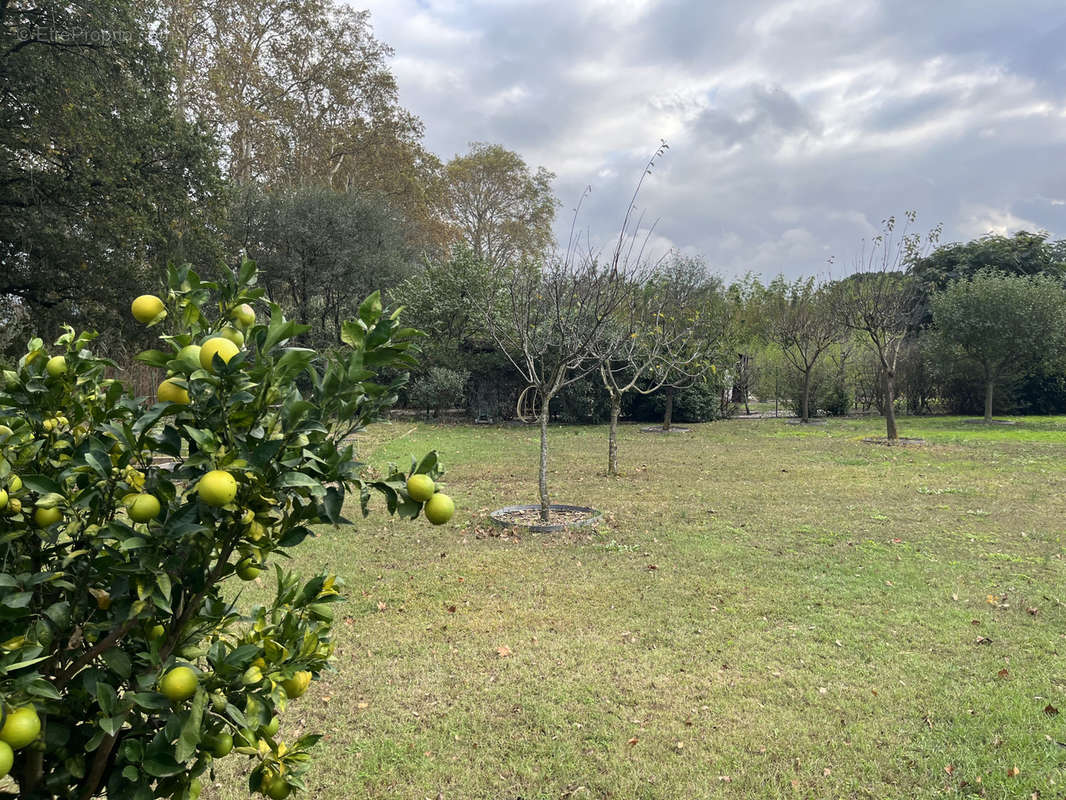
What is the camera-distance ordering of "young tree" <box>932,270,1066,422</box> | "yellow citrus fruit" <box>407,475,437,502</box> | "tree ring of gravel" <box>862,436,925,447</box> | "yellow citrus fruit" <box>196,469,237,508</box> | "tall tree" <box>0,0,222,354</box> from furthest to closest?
1. "young tree" <box>932,270,1066,422</box>
2. "tree ring of gravel" <box>862,436,925,447</box>
3. "tall tree" <box>0,0,222,354</box>
4. "yellow citrus fruit" <box>407,475,437,502</box>
5. "yellow citrus fruit" <box>196,469,237,508</box>

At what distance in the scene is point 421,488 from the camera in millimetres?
1213

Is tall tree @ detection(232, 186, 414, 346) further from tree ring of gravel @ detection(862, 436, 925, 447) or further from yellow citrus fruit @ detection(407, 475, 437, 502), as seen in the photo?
yellow citrus fruit @ detection(407, 475, 437, 502)

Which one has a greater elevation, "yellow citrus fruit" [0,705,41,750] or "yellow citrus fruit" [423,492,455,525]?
"yellow citrus fruit" [423,492,455,525]

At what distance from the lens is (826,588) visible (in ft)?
17.9

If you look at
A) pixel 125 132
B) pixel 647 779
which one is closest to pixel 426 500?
pixel 647 779

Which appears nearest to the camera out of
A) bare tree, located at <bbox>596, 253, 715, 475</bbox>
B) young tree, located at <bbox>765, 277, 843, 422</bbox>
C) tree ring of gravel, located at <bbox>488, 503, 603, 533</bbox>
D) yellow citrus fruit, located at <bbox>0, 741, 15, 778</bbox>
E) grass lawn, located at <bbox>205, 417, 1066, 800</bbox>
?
yellow citrus fruit, located at <bbox>0, 741, 15, 778</bbox>

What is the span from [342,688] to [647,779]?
6.04 feet

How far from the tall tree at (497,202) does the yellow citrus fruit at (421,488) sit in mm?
34264

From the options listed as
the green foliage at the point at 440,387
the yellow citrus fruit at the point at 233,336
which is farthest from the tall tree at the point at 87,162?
the yellow citrus fruit at the point at 233,336

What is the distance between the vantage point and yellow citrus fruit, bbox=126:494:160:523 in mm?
1052

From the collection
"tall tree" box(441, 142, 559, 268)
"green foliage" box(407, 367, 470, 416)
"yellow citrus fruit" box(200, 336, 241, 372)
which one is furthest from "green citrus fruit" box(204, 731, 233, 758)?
"tall tree" box(441, 142, 559, 268)

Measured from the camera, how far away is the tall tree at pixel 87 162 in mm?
10602

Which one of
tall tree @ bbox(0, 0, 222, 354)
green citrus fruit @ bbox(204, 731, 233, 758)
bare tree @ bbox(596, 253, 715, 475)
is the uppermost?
tall tree @ bbox(0, 0, 222, 354)

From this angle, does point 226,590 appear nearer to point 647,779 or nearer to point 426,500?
point 647,779
